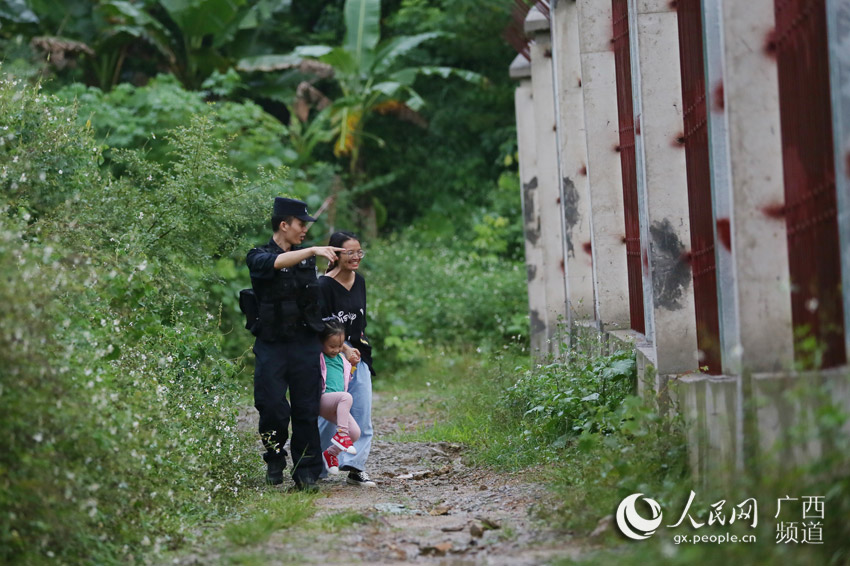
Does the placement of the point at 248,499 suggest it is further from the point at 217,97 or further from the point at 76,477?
the point at 217,97

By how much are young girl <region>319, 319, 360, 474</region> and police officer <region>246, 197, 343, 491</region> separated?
0.22 metres

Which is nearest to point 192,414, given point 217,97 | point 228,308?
point 228,308

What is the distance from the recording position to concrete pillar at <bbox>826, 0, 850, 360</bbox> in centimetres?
439

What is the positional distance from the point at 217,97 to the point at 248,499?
16.8 metres

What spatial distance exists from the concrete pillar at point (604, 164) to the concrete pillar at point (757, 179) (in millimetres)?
4669

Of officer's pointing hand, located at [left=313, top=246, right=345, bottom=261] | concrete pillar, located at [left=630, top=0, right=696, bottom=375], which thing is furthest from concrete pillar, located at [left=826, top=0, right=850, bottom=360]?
officer's pointing hand, located at [left=313, top=246, right=345, bottom=261]

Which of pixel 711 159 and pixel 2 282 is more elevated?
pixel 711 159

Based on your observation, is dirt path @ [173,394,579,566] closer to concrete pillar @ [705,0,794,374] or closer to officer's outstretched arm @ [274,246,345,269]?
concrete pillar @ [705,0,794,374]

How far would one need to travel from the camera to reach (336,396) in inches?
322

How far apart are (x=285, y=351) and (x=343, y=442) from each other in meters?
0.88

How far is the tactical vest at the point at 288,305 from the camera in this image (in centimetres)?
772

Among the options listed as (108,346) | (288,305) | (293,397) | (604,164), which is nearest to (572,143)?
(604,164)

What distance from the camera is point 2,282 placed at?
490 cm

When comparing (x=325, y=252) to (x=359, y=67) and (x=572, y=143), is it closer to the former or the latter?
(x=572, y=143)
